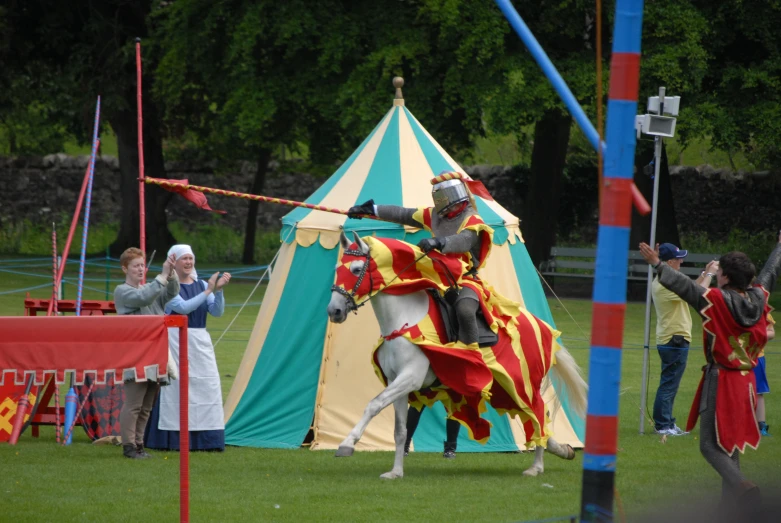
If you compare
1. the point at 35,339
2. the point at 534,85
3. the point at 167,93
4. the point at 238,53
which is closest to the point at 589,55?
the point at 534,85

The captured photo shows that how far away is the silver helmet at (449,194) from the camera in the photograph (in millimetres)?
7945

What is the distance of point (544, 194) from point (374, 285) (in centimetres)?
1581

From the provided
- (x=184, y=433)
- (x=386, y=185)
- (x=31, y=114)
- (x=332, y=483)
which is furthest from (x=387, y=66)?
(x=31, y=114)

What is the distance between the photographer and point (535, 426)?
800 centimetres

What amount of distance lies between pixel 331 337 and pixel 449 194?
6.14 feet

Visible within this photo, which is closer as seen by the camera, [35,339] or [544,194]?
[35,339]

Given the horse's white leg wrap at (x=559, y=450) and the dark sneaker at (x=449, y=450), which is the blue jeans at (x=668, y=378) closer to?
the horse's white leg wrap at (x=559, y=450)

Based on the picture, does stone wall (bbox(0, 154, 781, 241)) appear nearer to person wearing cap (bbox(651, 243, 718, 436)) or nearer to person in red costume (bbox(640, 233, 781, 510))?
person wearing cap (bbox(651, 243, 718, 436))

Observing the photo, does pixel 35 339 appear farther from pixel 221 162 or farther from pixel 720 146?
pixel 221 162

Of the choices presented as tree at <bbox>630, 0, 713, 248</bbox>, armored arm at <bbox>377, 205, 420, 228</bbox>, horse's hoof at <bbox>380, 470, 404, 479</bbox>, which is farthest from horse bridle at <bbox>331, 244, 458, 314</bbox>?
tree at <bbox>630, 0, 713, 248</bbox>

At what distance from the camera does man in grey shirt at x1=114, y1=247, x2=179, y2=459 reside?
26.9 ft

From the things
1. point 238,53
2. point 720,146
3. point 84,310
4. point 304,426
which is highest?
point 238,53

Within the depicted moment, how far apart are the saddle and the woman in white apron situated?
172 centimetres

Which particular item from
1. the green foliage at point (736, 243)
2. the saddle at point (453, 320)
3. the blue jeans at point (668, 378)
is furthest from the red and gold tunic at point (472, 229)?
the green foliage at point (736, 243)
